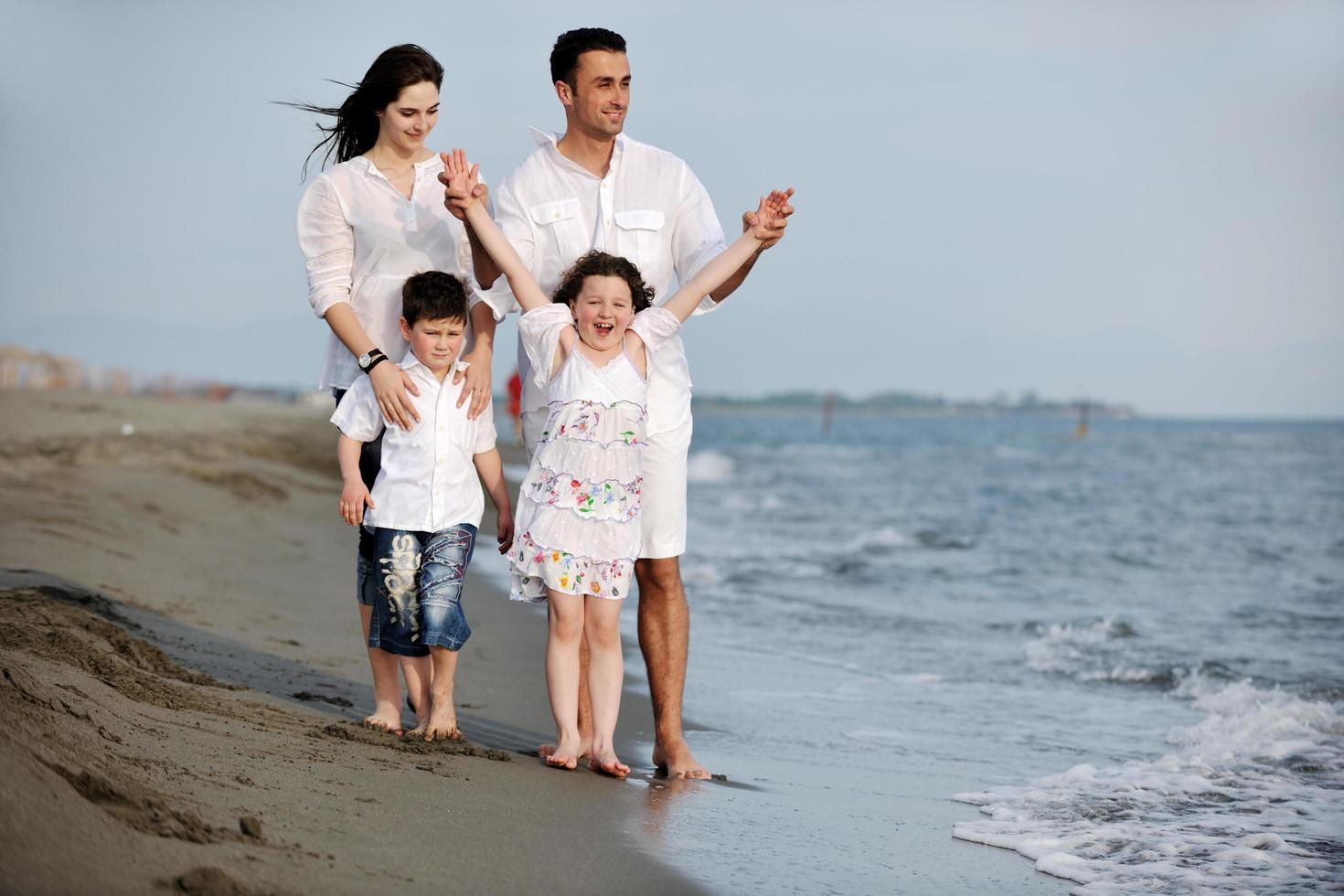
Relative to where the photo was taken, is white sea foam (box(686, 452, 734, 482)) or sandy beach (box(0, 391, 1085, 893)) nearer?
sandy beach (box(0, 391, 1085, 893))

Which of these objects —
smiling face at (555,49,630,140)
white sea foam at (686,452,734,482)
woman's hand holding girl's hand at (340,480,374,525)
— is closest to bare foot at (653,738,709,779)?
woman's hand holding girl's hand at (340,480,374,525)

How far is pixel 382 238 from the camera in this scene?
394cm

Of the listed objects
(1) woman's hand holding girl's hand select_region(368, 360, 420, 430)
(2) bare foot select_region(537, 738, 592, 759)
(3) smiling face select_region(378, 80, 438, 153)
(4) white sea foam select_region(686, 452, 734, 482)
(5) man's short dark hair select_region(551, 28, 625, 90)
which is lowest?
(4) white sea foam select_region(686, 452, 734, 482)

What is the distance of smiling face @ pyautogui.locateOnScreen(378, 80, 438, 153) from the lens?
12.6 feet

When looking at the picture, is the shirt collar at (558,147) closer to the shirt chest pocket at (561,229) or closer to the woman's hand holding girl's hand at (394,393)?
the shirt chest pocket at (561,229)

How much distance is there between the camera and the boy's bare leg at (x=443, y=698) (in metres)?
3.90

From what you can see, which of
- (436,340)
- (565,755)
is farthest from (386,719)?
(436,340)

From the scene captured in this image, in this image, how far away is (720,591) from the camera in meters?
8.94

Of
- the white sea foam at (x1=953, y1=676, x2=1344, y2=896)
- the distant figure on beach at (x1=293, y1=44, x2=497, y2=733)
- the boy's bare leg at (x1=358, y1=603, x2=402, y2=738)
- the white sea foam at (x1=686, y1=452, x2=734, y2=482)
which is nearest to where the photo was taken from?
the white sea foam at (x1=953, y1=676, x2=1344, y2=896)

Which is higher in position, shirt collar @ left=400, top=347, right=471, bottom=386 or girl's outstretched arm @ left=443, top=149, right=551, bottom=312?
girl's outstretched arm @ left=443, top=149, right=551, bottom=312

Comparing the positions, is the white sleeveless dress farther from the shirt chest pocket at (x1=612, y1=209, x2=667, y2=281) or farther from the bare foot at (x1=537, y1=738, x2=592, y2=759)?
the bare foot at (x1=537, y1=738, x2=592, y2=759)

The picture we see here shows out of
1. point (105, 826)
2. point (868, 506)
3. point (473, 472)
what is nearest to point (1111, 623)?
point (473, 472)

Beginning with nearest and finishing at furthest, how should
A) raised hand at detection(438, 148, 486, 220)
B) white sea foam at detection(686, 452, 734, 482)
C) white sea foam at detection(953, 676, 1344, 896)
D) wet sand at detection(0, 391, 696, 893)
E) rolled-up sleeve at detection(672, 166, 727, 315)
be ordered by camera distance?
wet sand at detection(0, 391, 696, 893)
white sea foam at detection(953, 676, 1344, 896)
raised hand at detection(438, 148, 486, 220)
rolled-up sleeve at detection(672, 166, 727, 315)
white sea foam at detection(686, 452, 734, 482)

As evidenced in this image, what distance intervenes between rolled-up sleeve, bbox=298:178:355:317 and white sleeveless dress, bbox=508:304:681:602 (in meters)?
0.61
